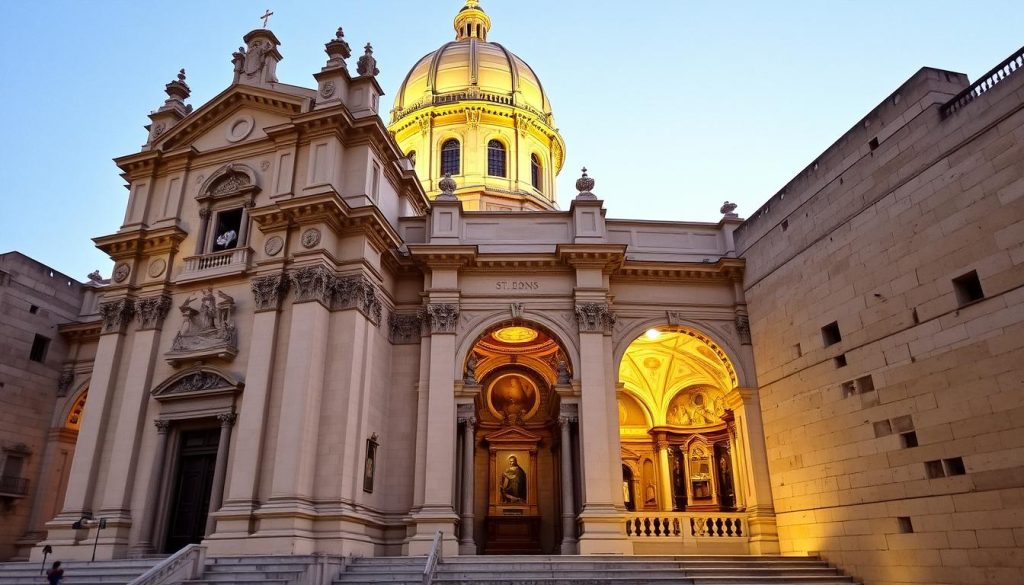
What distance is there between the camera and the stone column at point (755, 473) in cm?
1930

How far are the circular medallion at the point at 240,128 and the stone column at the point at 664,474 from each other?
18720 millimetres

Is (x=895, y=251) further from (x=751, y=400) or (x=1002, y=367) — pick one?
(x=751, y=400)

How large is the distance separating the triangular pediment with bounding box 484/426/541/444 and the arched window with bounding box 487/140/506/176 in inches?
552

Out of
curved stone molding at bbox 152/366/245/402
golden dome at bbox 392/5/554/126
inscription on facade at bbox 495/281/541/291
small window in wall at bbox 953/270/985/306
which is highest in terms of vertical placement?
golden dome at bbox 392/5/554/126

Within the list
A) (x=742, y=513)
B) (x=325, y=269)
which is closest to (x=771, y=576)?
(x=742, y=513)

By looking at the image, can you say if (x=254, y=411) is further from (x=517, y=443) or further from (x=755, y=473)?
(x=755, y=473)

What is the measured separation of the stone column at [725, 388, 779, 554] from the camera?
19.3 metres

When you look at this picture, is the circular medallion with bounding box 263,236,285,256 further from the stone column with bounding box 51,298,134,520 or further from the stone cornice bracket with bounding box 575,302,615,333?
the stone cornice bracket with bounding box 575,302,615,333

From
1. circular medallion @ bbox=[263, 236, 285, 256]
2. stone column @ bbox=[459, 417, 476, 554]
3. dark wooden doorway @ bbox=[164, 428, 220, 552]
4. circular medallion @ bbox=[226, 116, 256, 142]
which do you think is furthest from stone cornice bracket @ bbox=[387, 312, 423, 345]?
circular medallion @ bbox=[226, 116, 256, 142]

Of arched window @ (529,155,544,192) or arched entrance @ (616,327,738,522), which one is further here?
arched window @ (529,155,544,192)

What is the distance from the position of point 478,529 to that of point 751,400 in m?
10.6

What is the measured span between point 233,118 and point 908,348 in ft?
67.7

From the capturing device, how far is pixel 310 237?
19.3 m

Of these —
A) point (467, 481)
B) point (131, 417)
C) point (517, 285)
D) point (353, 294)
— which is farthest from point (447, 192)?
point (131, 417)
